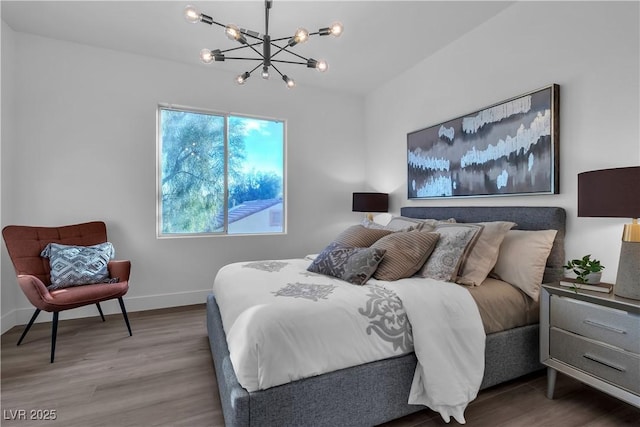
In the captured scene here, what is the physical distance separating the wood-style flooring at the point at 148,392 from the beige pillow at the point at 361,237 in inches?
46.3

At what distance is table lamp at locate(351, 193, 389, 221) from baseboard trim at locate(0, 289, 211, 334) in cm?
213

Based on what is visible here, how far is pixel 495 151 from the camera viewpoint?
2566mm

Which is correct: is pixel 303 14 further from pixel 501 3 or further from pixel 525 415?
pixel 525 415

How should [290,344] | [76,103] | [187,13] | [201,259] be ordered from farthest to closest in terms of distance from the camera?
[201,259], [76,103], [187,13], [290,344]

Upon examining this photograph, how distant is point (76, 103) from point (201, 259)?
205 centimetres

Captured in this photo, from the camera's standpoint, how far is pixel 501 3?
2.41m

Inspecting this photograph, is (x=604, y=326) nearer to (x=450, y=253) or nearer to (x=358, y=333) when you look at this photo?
(x=450, y=253)

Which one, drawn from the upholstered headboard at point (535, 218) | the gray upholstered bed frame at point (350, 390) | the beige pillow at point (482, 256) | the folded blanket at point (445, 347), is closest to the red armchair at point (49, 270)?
the gray upholstered bed frame at point (350, 390)

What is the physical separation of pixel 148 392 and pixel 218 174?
246 centimetres

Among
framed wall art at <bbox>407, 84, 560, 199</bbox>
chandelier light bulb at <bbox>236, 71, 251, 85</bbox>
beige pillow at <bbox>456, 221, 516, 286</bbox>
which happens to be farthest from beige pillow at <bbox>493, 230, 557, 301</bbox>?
chandelier light bulb at <bbox>236, 71, 251, 85</bbox>

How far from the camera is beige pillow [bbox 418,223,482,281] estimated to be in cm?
197

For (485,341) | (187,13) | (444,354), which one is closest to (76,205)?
(187,13)

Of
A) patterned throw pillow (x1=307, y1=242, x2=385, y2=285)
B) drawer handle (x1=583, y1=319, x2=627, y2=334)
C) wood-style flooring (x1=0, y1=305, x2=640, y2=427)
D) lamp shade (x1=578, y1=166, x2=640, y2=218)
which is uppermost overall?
lamp shade (x1=578, y1=166, x2=640, y2=218)

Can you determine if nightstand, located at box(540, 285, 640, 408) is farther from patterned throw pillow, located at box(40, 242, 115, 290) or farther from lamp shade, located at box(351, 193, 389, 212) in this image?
patterned throw pillow, located at box(40, 242, 115, 290)
